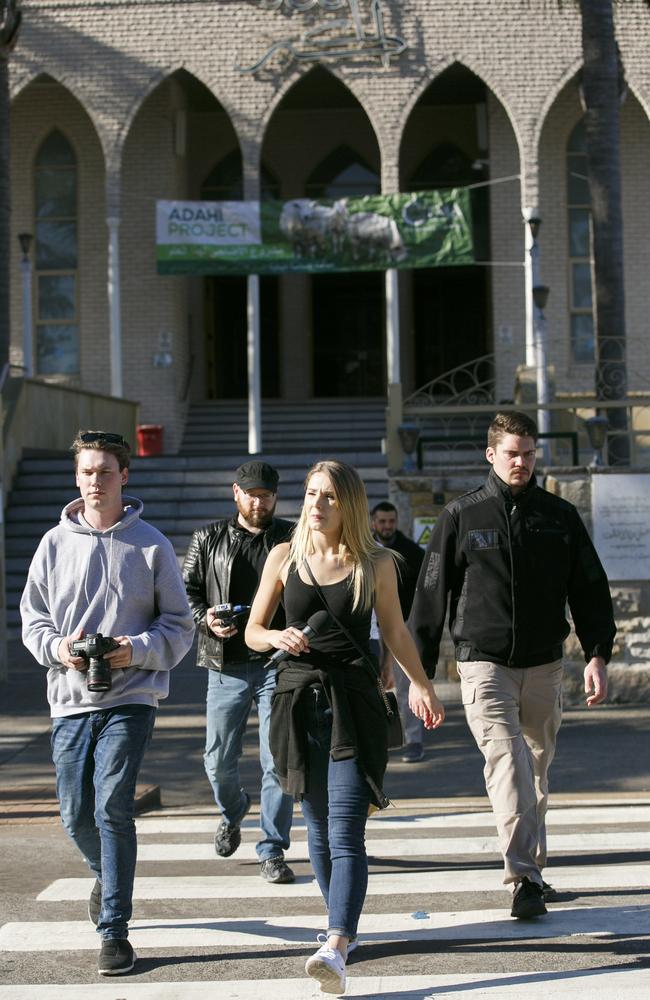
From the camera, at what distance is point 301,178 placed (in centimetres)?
2691

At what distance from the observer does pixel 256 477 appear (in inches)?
275

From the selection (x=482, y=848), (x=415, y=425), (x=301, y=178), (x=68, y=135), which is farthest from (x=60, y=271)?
(x=482, y=848)

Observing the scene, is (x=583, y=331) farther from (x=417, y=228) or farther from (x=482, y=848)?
(x=482, y=848)

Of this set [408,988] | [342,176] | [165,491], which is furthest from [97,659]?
[342,176]

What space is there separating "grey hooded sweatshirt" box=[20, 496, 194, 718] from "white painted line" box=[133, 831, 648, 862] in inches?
82.8

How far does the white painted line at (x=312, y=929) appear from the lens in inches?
222

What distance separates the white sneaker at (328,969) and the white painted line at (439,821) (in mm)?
3079

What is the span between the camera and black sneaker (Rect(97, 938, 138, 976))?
5.21m

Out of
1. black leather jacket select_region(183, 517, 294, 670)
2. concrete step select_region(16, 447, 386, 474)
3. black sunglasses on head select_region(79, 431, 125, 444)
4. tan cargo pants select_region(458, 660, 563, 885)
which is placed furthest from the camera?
concrete step select_region(16, 447, 386, 474)

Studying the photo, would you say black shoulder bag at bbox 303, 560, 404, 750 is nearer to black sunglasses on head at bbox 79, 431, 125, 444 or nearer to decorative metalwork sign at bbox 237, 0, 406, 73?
black sunglasses on head at bbox 79, 431, 125, 444

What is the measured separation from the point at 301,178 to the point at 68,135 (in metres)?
4.47

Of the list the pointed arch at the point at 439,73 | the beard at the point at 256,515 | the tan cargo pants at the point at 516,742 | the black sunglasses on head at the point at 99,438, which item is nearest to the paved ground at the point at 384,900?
the tan cargo pants at the point at 516,742

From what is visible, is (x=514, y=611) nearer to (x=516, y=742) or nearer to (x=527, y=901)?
(x=516, y=742)

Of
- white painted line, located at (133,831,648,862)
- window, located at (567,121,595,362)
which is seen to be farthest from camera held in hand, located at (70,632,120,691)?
window, located at (567,121,595,362)
